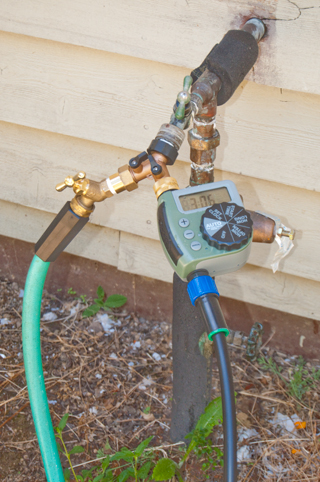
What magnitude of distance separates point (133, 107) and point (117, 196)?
1.14ft

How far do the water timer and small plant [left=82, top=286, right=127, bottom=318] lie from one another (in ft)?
3.53

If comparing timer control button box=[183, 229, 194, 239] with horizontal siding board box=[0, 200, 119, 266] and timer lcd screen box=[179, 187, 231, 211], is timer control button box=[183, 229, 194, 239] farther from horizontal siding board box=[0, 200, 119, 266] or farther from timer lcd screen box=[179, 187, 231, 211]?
horizontal siding board box=[0, 200, 119, 266]

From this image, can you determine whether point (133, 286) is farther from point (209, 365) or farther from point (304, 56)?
point (304, 56)

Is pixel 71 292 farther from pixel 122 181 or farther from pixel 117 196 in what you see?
pixel 122 181

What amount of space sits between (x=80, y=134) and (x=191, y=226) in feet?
2.74

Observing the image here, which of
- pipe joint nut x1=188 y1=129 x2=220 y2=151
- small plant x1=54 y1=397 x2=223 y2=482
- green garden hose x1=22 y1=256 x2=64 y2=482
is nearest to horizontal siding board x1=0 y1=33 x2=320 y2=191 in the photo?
pipe joint nut x1=188 y1=129 x2=220 y2=151

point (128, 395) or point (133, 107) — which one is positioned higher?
point (133, 107)

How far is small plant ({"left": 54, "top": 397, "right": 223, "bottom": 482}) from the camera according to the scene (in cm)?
121

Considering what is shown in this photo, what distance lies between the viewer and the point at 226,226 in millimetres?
850

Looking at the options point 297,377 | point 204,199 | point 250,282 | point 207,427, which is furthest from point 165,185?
point 297,377

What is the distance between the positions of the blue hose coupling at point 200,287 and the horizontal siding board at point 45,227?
101 centimetres

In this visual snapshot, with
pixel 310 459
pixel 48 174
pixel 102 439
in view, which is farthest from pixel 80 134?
pixel 310 459

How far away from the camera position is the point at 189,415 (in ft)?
4.50

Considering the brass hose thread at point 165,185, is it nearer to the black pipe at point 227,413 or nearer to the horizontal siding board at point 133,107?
the black pipe at point 227,413
